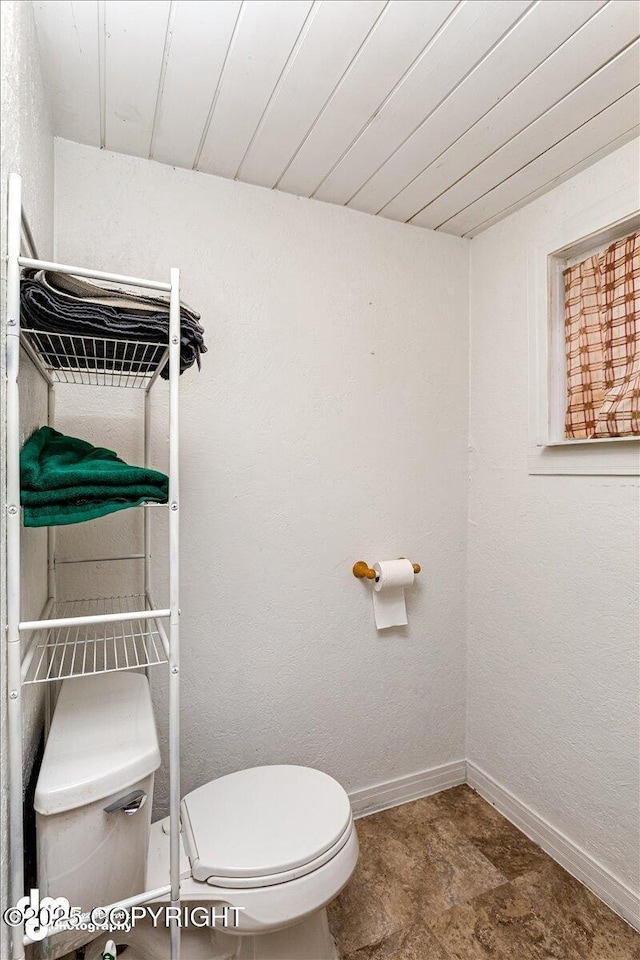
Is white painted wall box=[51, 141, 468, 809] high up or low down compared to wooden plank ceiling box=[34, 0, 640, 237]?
down

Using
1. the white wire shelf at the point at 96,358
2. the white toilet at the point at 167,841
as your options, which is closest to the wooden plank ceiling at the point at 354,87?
the white wire shelf at the point at 96,358

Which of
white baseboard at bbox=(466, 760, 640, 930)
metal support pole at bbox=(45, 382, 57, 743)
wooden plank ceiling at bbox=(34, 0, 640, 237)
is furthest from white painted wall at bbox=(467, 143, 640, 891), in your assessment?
metal support pole at bbox=(45, 382, 57, 743)

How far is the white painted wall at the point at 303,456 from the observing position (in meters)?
1.50

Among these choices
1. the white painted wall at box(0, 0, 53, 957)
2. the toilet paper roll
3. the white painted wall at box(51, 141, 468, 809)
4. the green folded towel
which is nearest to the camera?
the white painted wall at box(0, 0, 53, 957)

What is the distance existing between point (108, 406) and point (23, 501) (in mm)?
553

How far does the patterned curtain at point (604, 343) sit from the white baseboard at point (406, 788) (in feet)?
4.32

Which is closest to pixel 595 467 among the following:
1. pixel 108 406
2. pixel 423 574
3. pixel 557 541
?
pixel 557 541

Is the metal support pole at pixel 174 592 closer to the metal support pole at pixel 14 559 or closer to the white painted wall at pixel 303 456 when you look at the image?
the metal support pole at pixel 14 559

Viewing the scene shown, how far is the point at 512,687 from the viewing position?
5.76 feet

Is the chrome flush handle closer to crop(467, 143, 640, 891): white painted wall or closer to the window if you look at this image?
crop(467, 143, 640, 891): white painted wall

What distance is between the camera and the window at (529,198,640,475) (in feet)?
4.53

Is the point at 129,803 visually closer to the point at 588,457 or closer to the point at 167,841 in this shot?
the point at 167,841

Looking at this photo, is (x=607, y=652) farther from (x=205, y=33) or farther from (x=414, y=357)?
(x=205, y=33)

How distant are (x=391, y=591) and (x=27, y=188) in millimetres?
1508
